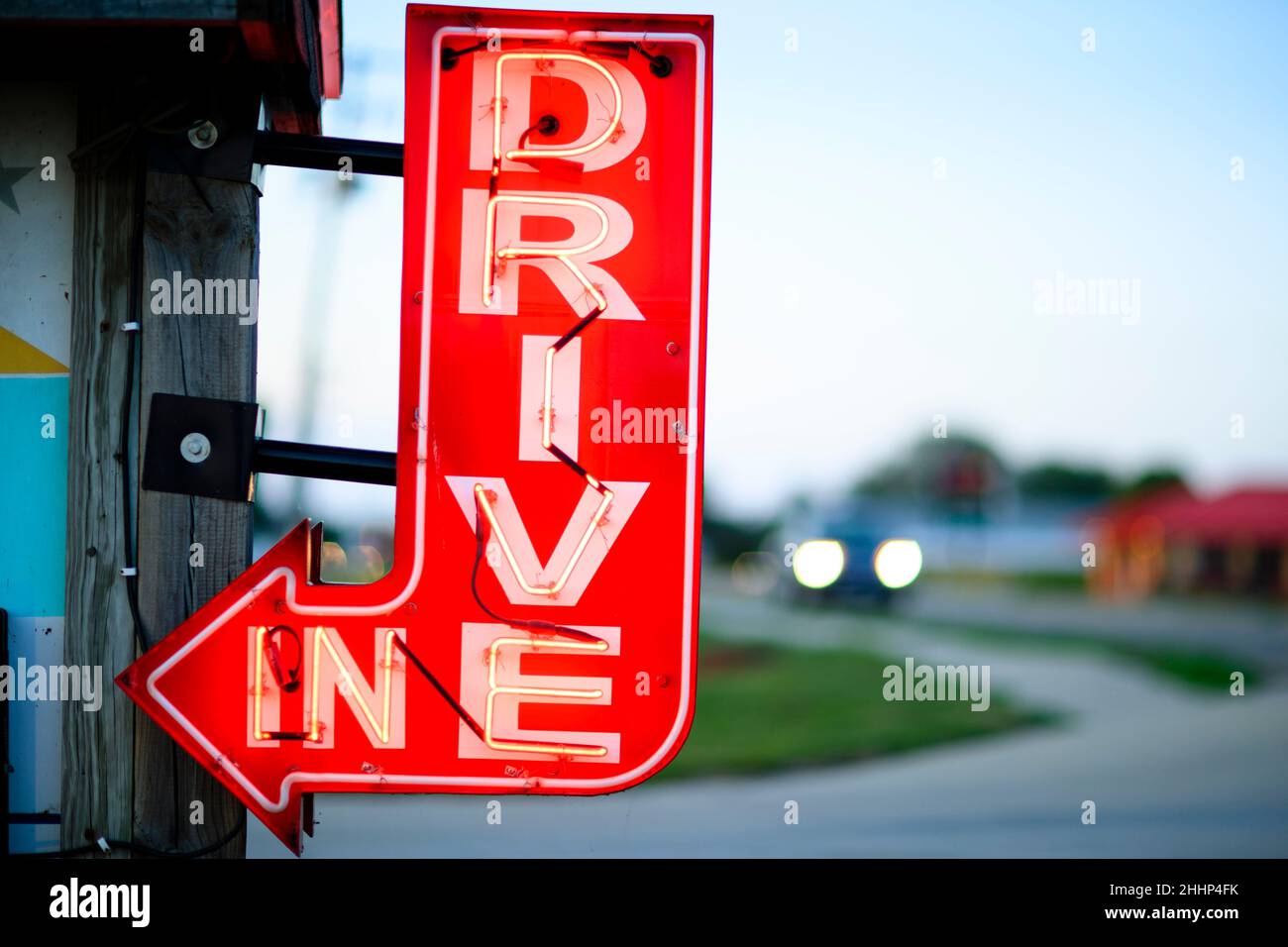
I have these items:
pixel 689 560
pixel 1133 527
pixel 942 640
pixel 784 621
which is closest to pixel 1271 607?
pixel 1133 527

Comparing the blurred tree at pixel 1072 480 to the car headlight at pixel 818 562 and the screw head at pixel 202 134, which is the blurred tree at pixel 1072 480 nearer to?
the car headlight at pixel 818 562

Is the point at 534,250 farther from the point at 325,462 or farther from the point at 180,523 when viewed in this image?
the point at 180,523

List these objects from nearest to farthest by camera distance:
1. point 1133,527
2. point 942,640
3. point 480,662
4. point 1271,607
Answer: point 480,662, point 942,640, point 1271,607, point 1133,527

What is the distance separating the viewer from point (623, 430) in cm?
312

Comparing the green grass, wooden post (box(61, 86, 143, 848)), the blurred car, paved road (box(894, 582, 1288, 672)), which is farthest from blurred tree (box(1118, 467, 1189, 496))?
wooden post (box(61, 86, 143, 848))

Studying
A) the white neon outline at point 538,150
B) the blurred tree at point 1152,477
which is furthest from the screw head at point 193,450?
the blurred tree at point 1152,477

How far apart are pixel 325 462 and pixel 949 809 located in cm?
699

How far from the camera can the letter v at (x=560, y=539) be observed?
312 cm

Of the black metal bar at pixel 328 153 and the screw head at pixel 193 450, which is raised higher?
the black metal bar at pixel 328 153

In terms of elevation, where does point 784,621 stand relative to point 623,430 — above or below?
below

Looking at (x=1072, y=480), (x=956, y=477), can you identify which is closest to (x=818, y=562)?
(x=956, y=477)

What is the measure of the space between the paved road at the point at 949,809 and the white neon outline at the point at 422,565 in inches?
183

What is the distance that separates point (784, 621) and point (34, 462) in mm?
16003
